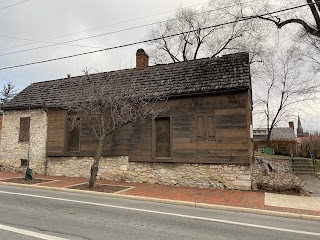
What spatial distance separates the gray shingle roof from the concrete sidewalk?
468cm

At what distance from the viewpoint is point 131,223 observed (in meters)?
6.12

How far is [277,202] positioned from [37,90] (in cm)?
1680

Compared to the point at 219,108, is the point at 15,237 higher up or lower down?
lower down

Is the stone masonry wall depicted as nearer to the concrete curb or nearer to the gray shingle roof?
the gray shingle roof

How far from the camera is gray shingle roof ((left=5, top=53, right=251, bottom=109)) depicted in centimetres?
1233

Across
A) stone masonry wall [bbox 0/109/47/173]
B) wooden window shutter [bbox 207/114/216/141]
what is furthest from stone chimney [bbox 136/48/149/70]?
stone masonry wall [bbox 0/109/47/173]

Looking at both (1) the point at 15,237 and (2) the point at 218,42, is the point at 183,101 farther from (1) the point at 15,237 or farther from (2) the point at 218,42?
(2) the point at 218,42

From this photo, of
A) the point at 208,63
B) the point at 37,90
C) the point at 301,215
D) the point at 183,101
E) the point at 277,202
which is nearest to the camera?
the point at 301,215

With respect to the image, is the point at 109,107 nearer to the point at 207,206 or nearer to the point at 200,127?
the point at 200,127

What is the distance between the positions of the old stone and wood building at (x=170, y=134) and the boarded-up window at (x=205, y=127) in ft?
0.15

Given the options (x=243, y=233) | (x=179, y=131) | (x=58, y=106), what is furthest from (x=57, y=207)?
(x=58, y=106)

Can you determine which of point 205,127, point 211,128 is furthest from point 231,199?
point 205,127

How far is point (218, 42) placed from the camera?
30.6m

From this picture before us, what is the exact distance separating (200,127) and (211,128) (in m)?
0.54
